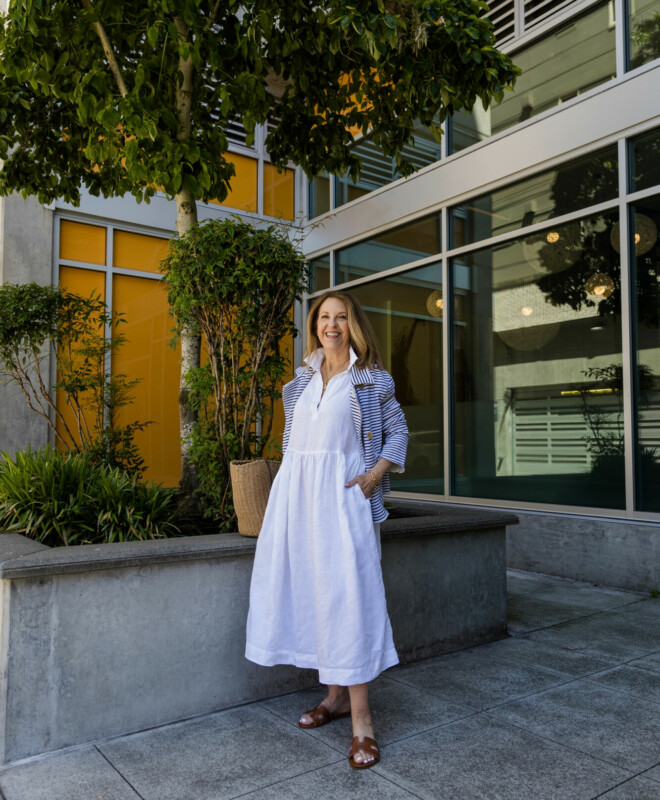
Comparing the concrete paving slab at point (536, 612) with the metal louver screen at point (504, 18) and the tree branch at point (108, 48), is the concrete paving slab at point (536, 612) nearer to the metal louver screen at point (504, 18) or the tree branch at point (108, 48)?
the tree branch at point (108, 48)

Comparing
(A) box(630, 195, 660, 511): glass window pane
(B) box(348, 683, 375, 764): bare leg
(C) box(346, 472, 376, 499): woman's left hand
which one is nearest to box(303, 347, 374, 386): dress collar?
(C) box(346, 472, 376, 499): woman's left hand

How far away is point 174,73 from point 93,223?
17.9ft

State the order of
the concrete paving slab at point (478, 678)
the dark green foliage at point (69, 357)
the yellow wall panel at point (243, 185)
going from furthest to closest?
the yellow wall panel at point (243, 185)
the dark green foliage at point (69, 357)
the concrete paving slab at point (478, 678)

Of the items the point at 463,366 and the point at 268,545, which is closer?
the point at 268,545

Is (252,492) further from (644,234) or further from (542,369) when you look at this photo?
(644,234)

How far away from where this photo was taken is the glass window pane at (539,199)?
6.52 m

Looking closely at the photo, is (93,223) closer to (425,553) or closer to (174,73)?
(174,73)

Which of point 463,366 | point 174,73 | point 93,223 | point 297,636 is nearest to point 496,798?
point 297,636

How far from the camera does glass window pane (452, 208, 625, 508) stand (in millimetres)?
6422

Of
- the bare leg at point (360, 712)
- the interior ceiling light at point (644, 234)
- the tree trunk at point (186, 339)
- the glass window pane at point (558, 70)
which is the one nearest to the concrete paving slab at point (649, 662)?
the bare leg at point (360, 712)

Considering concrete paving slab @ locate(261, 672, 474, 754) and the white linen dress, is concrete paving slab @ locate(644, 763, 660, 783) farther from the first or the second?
the white linen dress

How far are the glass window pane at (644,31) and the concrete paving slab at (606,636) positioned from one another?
16.6 feet

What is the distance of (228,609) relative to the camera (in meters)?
3.47

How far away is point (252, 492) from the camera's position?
12.0 feet
